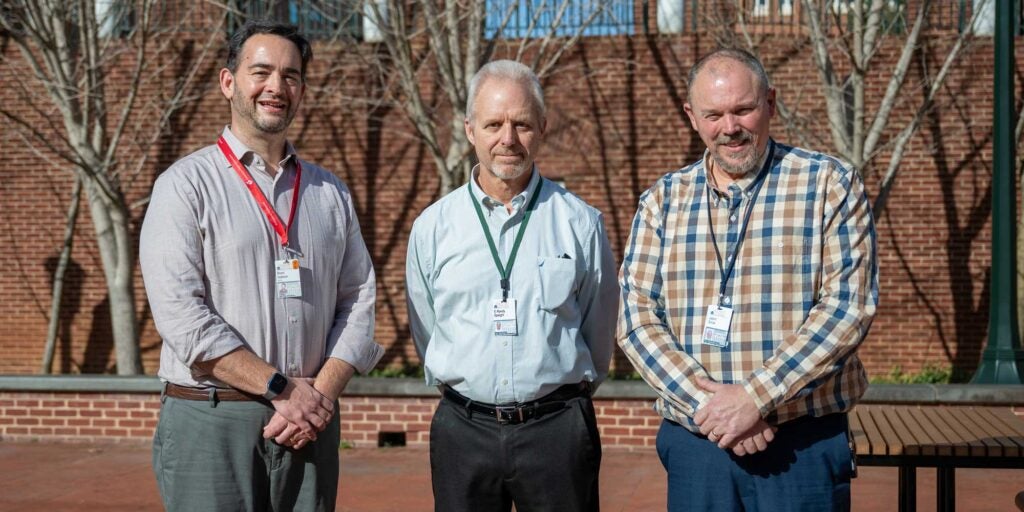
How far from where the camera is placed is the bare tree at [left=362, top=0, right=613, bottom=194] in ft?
33.6

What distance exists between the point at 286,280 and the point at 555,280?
0.82 meters

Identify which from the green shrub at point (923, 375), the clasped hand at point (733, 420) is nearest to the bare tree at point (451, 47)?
the green shrub at point (923, 375)

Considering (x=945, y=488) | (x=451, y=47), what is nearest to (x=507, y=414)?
(x=945, y=488)

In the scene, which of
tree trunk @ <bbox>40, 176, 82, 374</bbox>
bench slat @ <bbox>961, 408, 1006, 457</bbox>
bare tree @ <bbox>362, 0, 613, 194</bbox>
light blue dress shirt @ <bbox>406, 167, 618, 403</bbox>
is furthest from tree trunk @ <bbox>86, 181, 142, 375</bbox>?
bench slat @ <bbox>961, 408, 1006, 457</bbox>

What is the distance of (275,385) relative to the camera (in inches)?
121

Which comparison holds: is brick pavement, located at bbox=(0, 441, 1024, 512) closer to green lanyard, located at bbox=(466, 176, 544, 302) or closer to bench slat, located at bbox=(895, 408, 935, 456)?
bench slat, located at bbox=(895, 408, 935, 456)

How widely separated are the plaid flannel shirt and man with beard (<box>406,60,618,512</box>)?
289 millimetres

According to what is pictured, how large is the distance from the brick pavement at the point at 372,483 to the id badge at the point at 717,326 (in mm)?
3918

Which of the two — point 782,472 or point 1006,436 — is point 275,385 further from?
point 1006,436

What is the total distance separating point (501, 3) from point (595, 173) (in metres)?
2.32

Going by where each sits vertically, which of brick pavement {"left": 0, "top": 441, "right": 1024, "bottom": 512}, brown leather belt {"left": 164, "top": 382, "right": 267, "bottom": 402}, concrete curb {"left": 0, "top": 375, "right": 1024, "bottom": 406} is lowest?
brick pavement {"left": 0, "top": 441, "right": 1024, "bottom": 512}

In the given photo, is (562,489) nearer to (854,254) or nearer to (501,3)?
(854,254)

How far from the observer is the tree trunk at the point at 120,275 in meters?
11.0

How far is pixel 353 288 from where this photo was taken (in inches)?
137
